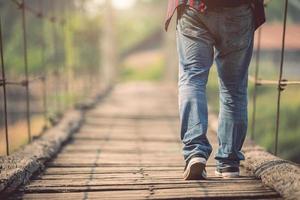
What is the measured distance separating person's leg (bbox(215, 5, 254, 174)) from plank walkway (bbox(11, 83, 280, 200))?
141 millimetres

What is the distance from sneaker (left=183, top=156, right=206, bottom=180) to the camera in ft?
5.76

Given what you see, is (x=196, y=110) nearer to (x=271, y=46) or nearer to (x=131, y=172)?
(x=131, y=172)

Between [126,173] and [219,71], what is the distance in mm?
610

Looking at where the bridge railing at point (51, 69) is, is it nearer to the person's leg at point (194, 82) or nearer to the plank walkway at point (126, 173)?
the plank walkway at point (126, 173)

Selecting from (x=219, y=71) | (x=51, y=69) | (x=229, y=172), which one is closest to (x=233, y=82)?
(x=219, y=71)

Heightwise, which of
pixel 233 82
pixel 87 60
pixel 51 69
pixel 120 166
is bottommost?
pixel 51 69

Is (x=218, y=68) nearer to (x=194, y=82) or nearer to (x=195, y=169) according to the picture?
(x=194, y=82)

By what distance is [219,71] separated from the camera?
1907mm

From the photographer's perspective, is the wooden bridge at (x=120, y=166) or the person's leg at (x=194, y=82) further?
the person's leg at (x=194, y=82)

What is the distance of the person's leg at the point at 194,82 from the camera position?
1817 mm

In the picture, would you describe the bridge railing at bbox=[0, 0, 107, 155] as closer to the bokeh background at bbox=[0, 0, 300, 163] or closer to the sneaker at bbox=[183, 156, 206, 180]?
the bokeh background at bbox=[0, 0, 300, 163]

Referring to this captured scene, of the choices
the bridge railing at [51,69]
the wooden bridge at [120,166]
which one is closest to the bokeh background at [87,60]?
the bridge railing at [51,69]

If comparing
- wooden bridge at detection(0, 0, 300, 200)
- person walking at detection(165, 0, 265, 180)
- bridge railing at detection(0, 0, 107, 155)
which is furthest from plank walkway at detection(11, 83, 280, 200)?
bridge railing at detection(0, 0, 107, 155)

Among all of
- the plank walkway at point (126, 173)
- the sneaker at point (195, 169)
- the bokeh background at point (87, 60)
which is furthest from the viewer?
the bokeh background at point (87, 60)
